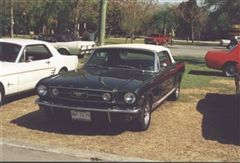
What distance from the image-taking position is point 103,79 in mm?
8469

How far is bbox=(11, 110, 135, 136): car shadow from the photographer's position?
828 centimetres

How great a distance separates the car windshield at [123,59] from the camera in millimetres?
9516

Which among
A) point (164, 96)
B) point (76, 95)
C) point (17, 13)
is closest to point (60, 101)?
point (76, 95)

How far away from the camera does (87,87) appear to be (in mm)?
8070

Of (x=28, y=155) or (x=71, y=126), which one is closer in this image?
(x=28, y=155)

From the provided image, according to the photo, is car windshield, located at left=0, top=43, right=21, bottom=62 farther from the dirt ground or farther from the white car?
the dirt ground

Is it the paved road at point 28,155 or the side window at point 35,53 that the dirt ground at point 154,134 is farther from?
the side window at point 35,53

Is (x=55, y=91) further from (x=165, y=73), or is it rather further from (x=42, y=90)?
(x=165, y=73)

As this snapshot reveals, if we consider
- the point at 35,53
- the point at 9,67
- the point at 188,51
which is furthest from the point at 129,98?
the point at 188,51

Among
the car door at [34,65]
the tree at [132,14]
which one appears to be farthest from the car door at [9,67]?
the tree at [132,14]

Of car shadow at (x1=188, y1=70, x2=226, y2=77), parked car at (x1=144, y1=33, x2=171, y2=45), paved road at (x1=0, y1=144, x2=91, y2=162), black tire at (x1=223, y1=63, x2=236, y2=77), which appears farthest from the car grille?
parked car at (x1=144, y1=33, x2=171, y2=45)

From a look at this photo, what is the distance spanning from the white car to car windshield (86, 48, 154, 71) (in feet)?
5.60

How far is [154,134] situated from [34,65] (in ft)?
13.0

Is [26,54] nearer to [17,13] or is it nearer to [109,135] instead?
[109,135]
